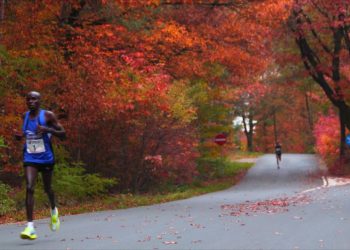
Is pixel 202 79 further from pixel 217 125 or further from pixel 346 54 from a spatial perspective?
pixel 346 54

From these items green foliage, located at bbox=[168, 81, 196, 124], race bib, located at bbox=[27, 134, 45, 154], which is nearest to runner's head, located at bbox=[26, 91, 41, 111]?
race bib, located at bbox=[27, 134, 45, 154]

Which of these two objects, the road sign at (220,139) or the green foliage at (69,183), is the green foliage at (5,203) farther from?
the road sign at (220,139)

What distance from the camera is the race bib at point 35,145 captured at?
8355 mm

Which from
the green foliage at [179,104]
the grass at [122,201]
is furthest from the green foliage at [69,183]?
the green foliage at [179,104]

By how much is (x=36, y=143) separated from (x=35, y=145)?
35 millimetres

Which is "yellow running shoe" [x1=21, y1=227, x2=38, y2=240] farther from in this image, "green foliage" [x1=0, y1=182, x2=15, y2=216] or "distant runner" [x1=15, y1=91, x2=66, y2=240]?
"green foliage" [x1=0, y1=182, x2=15, y2=216]

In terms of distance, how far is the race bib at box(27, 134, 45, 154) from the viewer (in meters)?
8.35

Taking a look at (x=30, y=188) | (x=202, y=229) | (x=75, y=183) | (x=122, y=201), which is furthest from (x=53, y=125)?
(x=122, y=201)

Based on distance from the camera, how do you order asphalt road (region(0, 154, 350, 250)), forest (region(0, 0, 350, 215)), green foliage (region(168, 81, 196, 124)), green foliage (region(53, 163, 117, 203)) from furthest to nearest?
1. green foliage (region(168, 81, 196, 124))
2. forest (region(0, 0, 350, 215))
3. green foliage (region(53, 163, 117, 203))
4. asphalt road (region(0, 154, 350, 250))

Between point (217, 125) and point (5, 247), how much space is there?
76.0ft

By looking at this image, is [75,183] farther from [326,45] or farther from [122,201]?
[326,45]

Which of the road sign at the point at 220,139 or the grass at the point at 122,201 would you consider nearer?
the grass at the point at 122,201

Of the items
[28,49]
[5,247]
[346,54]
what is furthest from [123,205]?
[346,54]

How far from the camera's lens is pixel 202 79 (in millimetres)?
26562
